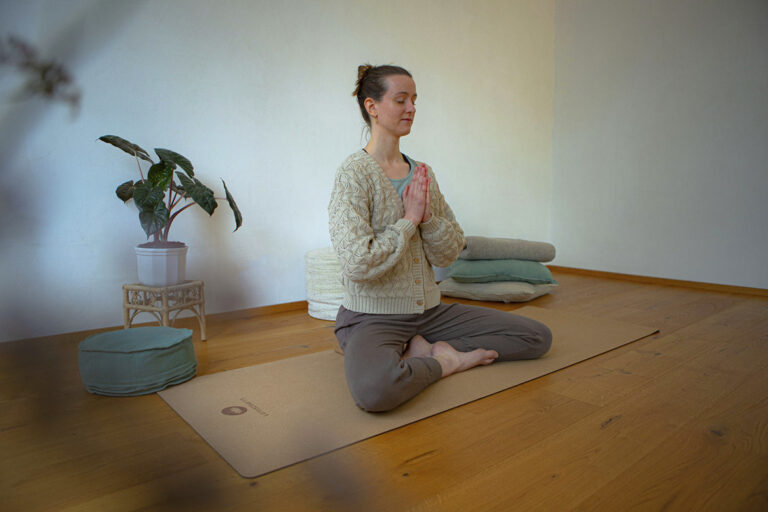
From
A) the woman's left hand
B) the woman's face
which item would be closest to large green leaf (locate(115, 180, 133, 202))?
the woman's face

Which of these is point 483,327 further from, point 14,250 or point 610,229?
point 610,229

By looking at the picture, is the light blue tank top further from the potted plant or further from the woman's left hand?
the potted plant

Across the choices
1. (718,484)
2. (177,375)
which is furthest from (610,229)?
(177,375)

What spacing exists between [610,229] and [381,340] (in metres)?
2.65

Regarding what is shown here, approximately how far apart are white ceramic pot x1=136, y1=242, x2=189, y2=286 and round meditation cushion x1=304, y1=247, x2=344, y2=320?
2.14 ft

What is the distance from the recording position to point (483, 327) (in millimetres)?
1655

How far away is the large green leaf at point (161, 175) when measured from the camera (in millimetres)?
1771

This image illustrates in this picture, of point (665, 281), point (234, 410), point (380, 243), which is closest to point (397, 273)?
point (380, 243)

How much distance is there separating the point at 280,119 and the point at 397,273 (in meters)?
1.27

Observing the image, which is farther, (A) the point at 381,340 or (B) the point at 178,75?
(B) the point at 178,75

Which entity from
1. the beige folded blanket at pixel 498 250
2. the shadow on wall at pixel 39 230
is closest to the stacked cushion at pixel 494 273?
the beige folded blanket at pixel 498 250

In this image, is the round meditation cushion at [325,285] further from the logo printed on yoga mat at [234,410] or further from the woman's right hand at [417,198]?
the logo printed on yoga mat at [234,410]

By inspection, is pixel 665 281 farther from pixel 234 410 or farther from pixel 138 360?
pixel 138 360

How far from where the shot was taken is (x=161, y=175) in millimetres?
1784
